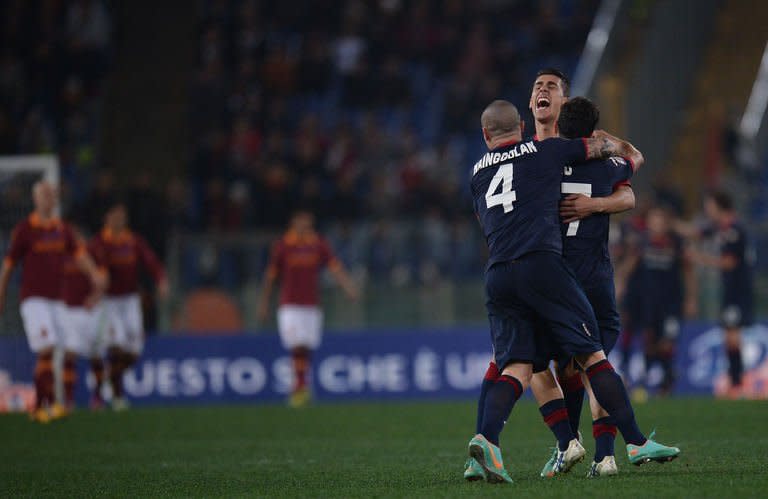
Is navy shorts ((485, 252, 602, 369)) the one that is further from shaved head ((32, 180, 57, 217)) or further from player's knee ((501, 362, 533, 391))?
shaved head ((32, 180, 57, 217))

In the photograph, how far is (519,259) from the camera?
7.03 metres

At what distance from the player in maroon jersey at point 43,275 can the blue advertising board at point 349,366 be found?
4.44m


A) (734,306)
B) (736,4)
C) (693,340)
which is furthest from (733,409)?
(736,4)

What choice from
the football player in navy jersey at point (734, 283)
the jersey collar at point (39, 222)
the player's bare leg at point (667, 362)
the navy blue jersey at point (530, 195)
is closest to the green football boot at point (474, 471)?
the navy blue jersey at point (530, 195)

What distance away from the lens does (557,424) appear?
7371 mm

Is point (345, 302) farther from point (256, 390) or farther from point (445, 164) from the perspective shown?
point (445, 164)

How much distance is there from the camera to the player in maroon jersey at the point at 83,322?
16.6 meters

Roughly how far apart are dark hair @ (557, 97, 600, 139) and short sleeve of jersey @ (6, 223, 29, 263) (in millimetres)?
8205

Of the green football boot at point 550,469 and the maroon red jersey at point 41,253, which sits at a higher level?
the maroon red jersey at point 41,253

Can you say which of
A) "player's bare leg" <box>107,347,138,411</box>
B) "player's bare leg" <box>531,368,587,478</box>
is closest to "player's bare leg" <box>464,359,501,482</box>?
"player's bare leg" <box>531,368,587,478</box>

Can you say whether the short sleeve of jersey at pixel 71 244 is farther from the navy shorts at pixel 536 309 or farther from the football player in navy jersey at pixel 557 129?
the navy shorts at pixel 536 309

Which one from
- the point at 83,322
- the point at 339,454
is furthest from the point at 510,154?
the point at 83,322

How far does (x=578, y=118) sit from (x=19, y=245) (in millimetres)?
8352

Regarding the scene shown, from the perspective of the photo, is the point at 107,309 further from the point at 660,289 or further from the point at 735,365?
the point at 735,365
